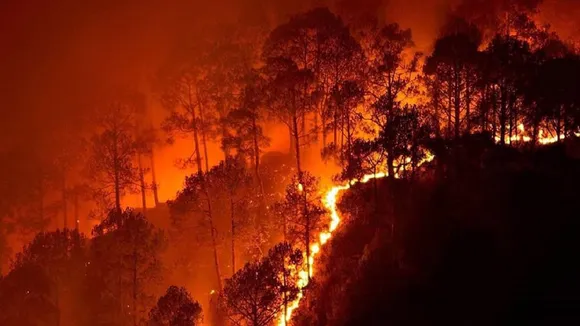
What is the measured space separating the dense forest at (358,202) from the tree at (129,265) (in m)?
0.14

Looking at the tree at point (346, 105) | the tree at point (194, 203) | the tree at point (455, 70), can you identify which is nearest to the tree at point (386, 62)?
the tree at point (346, 105)

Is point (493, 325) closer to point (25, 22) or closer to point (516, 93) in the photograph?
point (516, 93)

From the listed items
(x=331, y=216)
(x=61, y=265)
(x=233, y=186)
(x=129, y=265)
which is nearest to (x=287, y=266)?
(x=331, y=216)

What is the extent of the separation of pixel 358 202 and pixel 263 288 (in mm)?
7814

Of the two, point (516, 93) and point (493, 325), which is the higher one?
point (516, 93)

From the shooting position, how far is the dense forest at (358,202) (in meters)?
25.5

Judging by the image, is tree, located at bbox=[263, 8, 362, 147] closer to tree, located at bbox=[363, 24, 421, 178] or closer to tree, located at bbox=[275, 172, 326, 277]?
tree, located at bbox=[363, 24, 421, 178]

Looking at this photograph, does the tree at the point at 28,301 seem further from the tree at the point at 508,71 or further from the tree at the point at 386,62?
the tree at the point at 508,71

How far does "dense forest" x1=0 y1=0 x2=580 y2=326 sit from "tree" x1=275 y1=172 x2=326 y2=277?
126 mm

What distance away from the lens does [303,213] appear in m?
31.1

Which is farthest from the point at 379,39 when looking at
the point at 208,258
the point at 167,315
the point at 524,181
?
the point at 167,315

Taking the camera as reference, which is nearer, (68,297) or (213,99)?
(68,297)

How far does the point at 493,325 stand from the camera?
75.2ft

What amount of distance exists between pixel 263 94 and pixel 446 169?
13772mm
